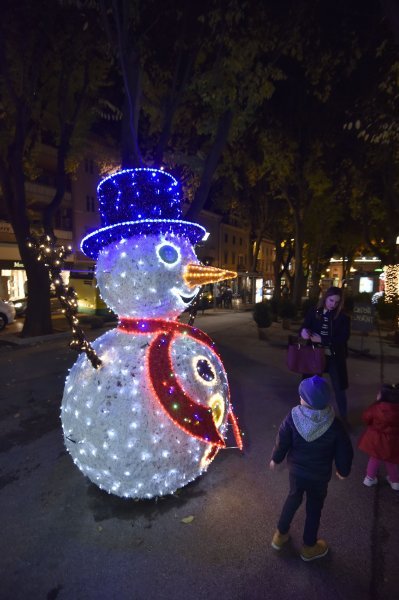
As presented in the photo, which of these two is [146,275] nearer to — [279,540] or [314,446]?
[314,446]

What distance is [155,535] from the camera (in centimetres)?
292

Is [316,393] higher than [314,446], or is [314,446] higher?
[316,393]

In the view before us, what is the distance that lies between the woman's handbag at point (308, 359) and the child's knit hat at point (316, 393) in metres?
2.23

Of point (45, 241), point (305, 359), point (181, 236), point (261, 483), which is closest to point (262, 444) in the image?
point (261, 483)

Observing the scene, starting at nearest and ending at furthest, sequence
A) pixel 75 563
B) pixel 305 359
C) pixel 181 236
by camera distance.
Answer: pixel 75 563 < pixel 181 236 < pixel 305 359

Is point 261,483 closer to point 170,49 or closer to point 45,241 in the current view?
point 45,241

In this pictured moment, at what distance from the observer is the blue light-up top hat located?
308cm

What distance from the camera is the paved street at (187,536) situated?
247 centimetres

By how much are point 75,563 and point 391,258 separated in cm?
1700

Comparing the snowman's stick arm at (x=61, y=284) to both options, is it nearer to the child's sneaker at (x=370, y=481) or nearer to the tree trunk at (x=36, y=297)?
the child's sneaker at (x=370, y=481)

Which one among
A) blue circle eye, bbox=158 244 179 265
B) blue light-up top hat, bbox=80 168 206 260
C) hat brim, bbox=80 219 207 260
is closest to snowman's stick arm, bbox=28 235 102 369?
hat brim, bbox=80 219 207 260

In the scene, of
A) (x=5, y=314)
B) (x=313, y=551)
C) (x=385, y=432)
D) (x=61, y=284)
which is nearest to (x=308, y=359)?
(x=385, y=432)

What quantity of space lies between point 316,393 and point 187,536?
159cm

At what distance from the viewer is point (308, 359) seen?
188 inches
